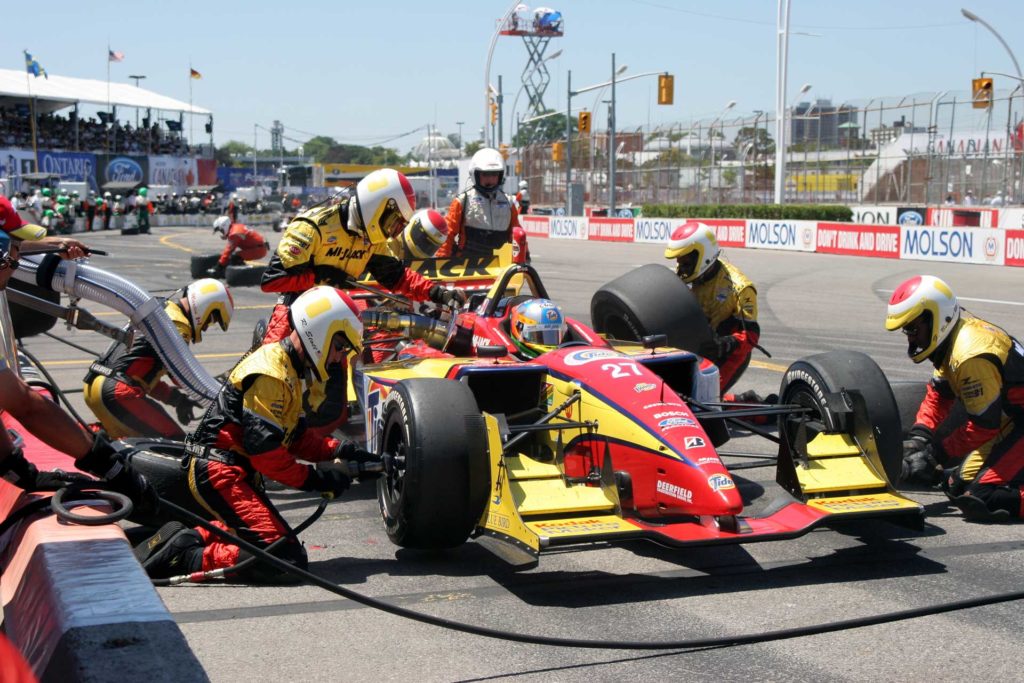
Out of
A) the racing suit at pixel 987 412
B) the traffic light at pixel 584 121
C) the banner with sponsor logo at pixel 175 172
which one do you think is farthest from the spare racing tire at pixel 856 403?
the banner with sponsor logo at pixel 175 172

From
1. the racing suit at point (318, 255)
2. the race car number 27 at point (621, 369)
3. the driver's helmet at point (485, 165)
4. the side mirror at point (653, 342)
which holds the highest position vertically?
the driver's helmet at point (485, 165)

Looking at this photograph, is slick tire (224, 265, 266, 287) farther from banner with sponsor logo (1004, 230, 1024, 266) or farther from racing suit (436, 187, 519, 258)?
banner with sponsor logo (1004, 230, 1024, 266)

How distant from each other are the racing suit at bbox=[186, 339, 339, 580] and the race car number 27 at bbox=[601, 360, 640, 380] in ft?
5.54

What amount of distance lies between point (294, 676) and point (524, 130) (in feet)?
427

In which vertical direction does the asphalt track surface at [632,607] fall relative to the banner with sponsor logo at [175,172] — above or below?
below

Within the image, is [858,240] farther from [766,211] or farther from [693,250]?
[693,250]

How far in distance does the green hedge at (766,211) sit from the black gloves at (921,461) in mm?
32689

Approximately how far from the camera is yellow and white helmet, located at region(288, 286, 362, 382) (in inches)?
245

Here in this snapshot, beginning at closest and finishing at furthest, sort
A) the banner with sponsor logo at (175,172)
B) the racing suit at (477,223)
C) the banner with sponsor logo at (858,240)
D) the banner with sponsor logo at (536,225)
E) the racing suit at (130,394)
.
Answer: the racing suit at (130,394), the racing suit at (477,223), the banner with sponsor logo at (858,240), the banner with sponsor logo at (536,225), the banner with sponsor logo at (175,172)

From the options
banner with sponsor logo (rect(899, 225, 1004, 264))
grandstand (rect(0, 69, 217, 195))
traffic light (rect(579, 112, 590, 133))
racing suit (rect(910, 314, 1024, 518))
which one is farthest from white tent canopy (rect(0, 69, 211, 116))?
racing suit (rect(910, 314, 1024, 518))

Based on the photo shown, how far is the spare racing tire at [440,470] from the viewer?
580cm

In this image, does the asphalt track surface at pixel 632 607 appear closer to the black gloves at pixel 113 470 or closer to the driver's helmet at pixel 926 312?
the black gloves at pixel 113 470

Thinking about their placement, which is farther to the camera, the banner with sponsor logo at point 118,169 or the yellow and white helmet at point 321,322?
the banner with sponsor logo at point 118,169

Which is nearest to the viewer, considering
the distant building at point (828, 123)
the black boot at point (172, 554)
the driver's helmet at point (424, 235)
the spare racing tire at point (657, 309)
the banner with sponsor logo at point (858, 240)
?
the black boot at point (172, 554)
